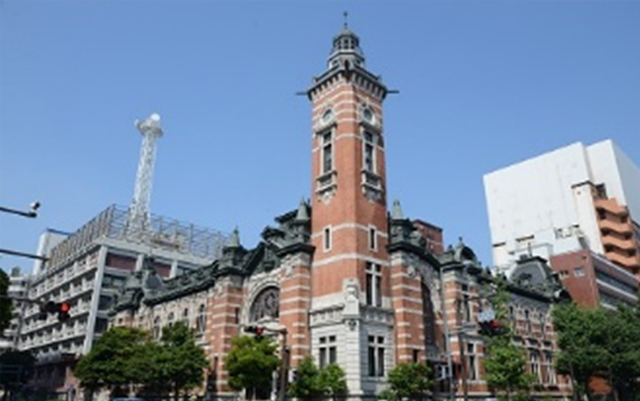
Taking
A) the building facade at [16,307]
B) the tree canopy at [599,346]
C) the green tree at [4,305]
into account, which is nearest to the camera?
the green tree at [4,305]

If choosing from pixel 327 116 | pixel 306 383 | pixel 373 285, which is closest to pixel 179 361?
pixel 306 383

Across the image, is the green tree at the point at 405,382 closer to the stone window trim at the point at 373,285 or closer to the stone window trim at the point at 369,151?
the stone window trim at the point at 373,285

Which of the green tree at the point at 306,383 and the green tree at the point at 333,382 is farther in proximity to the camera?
the green tree at the point at 306,383

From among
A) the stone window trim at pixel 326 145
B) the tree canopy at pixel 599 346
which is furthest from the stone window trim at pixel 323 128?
the tree canopy at pixel 599 346

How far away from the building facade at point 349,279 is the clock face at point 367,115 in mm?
103

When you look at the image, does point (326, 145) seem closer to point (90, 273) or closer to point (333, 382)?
point (333, 382)

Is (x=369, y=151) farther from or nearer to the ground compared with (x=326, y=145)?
nearer to the ground

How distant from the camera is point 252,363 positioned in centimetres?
3084

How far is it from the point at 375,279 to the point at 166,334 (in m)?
16.2

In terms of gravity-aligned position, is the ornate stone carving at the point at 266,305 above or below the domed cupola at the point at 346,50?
below

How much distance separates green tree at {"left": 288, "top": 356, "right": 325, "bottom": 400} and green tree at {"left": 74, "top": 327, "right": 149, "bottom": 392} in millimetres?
13542

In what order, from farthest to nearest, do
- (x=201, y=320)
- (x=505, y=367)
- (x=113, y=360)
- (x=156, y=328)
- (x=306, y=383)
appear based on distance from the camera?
(x=156, y=328), (x=201, y=320), (x=113, y=360), (x=505, y=367), (x=306, y=383)

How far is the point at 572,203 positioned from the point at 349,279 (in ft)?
204

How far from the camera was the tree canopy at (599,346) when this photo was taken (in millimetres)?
42031
